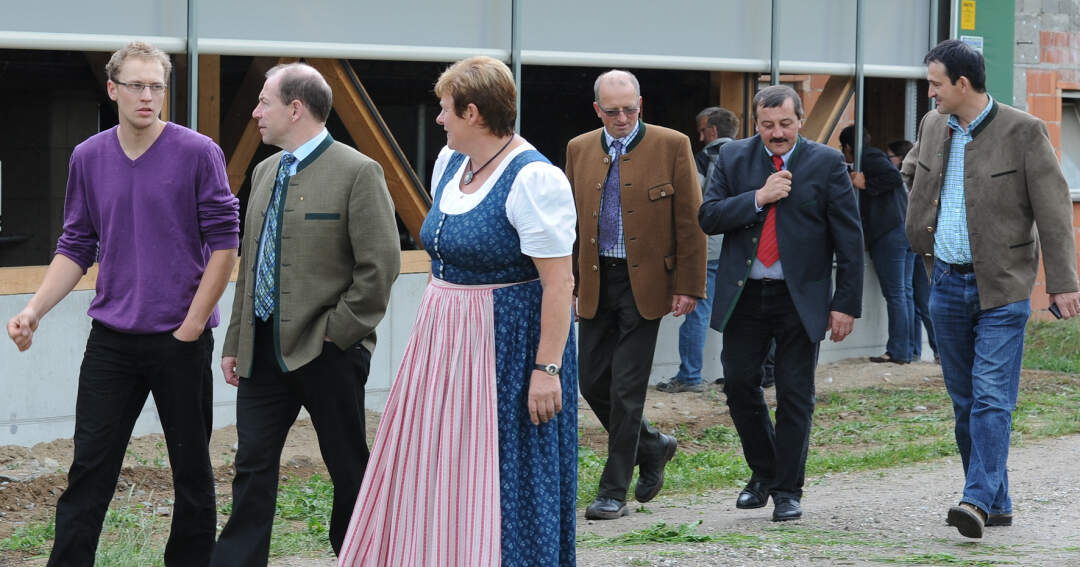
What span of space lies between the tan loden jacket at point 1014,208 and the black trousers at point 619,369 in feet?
4.72

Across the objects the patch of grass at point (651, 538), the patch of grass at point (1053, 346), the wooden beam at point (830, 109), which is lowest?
the patch of grass at point (651, 538)

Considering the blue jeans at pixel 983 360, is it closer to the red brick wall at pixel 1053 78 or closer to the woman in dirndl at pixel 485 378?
the woman in dirndl at pixel 485 378

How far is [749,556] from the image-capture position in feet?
18.3

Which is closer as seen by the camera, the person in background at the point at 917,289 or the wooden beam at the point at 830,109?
the wooden beam at the point at 830,109

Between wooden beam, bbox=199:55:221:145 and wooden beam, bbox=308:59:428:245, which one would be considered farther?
wooden beam, bbox=308:59:428:245

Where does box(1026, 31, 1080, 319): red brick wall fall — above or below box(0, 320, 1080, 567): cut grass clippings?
above

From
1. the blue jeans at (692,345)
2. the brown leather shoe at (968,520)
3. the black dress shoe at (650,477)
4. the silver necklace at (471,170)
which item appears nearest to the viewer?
the silver necklace at (471,170)

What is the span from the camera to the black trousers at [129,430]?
4.82 metres

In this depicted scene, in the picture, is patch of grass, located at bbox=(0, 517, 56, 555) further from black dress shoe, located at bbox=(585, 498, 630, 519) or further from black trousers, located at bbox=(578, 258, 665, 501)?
black trousers, located at bbox=(578, 258, 665, 501)

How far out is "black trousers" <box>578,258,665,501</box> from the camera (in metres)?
6.41

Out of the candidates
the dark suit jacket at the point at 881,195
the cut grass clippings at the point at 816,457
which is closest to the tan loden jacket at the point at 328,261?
the cut grass clippings at the point at 816,457

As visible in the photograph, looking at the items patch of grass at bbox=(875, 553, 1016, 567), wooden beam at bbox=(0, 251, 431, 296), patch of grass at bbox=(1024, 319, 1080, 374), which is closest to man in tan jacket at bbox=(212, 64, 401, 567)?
patch of grass at bbox=(875, 553, 1016, 567)

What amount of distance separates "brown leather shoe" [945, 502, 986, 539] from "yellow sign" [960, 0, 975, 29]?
7039mm

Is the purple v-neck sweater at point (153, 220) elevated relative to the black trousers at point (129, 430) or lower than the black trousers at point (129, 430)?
elevated
